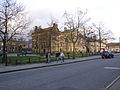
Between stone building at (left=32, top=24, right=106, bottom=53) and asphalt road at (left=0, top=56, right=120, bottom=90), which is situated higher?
stone building at (left=32, top=24, right=106, bottom=53)

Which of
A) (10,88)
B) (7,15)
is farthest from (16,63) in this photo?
(10,88)

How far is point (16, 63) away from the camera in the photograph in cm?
2211

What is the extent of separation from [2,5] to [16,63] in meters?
9.88

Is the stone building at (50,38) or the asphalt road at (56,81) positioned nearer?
the asphalt road at (56,81)

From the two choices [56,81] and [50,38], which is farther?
[50,38]

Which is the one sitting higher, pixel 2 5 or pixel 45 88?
pixel 2 5

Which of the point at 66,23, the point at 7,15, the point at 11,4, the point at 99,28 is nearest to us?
the point at 7,15

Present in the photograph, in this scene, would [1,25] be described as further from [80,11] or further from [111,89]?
[80,11]

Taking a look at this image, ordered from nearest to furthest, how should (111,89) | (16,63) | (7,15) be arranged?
(111,89) → (16,63) → (7,15)

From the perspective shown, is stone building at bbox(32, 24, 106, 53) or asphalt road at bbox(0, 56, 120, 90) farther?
stone building at bbox(32, 24, 106, 53)

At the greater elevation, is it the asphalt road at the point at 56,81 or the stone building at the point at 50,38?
the stone building at the point at 50,38

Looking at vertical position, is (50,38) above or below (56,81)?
above

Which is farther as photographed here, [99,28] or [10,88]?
[99,28]

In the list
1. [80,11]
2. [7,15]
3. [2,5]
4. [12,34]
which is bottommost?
[12,34]
